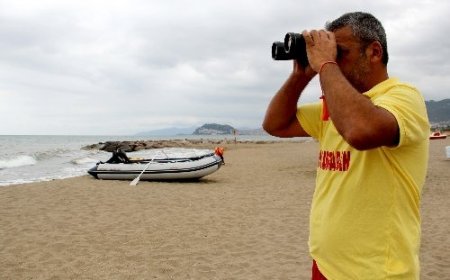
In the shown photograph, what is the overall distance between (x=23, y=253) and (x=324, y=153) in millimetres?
5851

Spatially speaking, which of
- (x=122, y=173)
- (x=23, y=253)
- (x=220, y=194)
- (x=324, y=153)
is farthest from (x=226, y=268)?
(x=122, y=173)

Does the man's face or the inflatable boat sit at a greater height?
the man's face

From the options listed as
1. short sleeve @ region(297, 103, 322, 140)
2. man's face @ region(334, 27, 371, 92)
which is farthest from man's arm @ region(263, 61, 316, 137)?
man's face @ region(334, 27, 371, 92)

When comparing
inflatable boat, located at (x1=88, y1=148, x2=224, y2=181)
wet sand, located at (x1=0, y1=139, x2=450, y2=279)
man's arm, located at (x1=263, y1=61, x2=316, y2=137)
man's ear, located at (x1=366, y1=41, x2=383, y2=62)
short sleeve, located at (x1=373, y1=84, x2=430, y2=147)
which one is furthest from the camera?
inflatable boat, located at (x1=88, y1=148, x2=224, y2=181)

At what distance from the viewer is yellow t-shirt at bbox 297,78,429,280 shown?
5.09 feet

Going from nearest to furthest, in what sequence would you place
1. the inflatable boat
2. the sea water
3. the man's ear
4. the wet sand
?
the man's ear
the wet sand
the inflatable boat
the sea water

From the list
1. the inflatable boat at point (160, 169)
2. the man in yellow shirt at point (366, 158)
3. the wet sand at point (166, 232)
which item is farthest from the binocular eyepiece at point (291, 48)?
the inflatable boat at point (160, 169)

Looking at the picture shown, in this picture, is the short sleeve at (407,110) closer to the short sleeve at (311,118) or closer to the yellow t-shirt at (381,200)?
the yellow t-shirt at (381,200)

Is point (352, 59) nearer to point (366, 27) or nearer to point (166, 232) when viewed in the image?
point (366, 27)

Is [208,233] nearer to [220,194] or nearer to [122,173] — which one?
[220,194]

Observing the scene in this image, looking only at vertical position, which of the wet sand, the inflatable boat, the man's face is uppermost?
the man's face

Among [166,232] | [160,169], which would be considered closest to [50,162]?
[160,169]

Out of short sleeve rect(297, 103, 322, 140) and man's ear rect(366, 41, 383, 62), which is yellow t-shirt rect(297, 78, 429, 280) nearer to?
man's ear rect(366, 41, 383, 62)

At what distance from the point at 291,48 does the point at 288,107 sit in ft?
1.46
